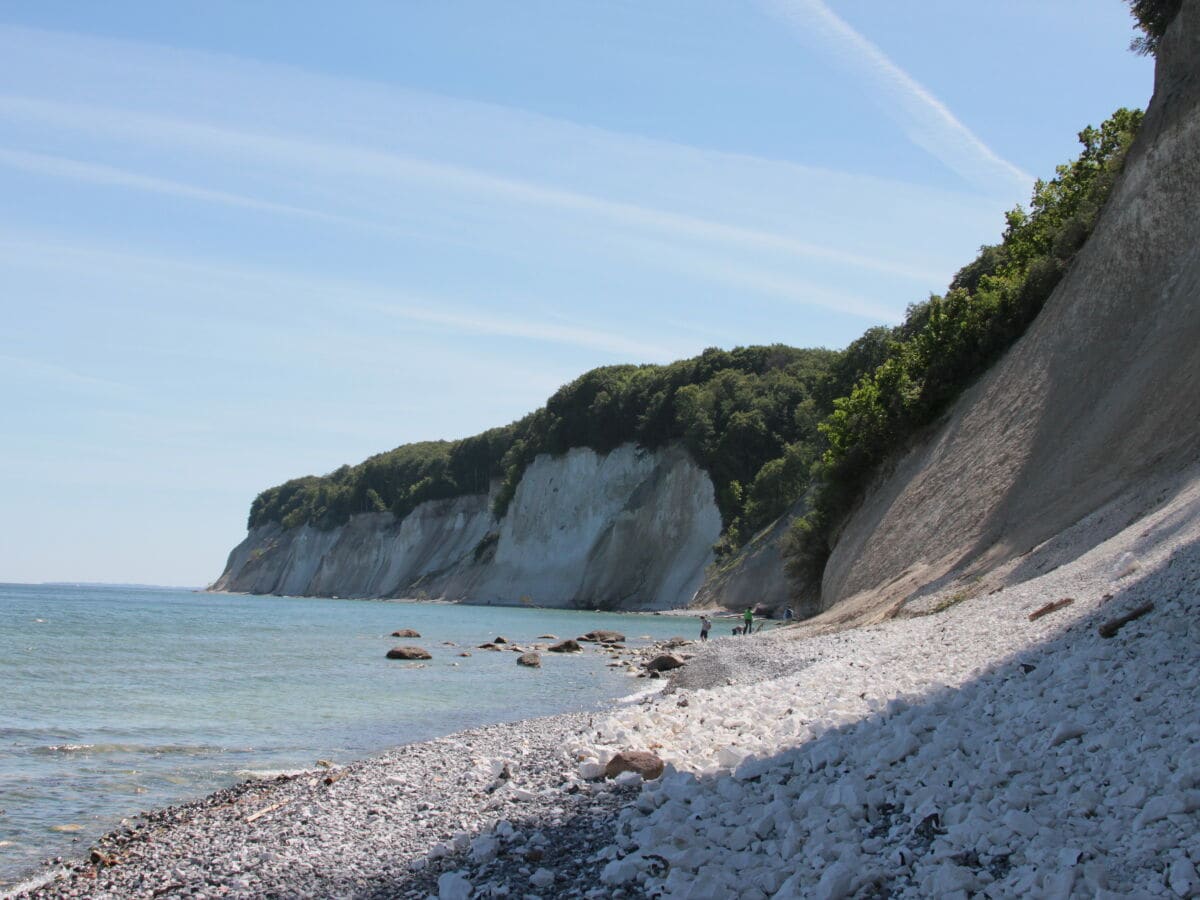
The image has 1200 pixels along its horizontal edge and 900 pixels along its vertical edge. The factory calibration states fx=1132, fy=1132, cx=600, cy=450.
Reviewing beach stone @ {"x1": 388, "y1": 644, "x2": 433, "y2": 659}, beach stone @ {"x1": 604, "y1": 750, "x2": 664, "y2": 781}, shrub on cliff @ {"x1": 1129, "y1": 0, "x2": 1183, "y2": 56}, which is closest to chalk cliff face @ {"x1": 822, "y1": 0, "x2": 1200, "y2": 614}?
shrub on cliff @ {"x1": 1129, "y1": 0, "x2": 1183, "y2": 56}

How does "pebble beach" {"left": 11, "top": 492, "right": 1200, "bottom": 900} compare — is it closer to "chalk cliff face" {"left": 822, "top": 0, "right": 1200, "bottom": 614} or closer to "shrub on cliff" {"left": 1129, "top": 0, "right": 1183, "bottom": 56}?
"chalk cliff face" {"left": 822, "top": 0, "right": 1200, "bottom": 614}

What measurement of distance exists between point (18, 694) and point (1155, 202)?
28.8 m

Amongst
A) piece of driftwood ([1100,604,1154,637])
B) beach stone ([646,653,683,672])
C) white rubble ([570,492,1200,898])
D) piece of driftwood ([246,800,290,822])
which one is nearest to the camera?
white rubble ([570,492,1200,898])

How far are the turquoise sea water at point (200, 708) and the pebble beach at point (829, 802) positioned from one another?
2.03 metres

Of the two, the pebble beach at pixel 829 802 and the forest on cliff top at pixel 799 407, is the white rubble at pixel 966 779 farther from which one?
the forest on cliff top at pixel 799 407

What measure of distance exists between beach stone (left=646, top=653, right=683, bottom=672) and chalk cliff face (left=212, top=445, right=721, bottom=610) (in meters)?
48.3

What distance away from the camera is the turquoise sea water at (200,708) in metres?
14.8

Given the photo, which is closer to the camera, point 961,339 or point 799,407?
point 961,339

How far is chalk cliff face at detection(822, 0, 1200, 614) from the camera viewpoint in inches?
849

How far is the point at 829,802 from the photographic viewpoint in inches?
307

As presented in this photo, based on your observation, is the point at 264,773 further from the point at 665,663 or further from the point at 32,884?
the point at 665,663

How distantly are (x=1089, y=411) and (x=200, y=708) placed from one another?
20312 millimetres

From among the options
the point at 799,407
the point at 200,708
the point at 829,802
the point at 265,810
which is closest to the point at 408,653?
the point at 200,708

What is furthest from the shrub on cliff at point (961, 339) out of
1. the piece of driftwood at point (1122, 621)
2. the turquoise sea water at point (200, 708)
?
the piece of driftwood at point (1122, 621)
